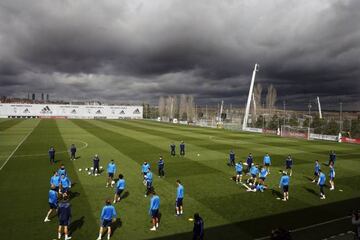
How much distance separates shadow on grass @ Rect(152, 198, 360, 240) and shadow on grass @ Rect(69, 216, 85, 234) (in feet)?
13.6

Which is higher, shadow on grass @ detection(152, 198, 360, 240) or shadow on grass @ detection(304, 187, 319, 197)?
shadow on grass @ detection(304, 187, 319, 197)

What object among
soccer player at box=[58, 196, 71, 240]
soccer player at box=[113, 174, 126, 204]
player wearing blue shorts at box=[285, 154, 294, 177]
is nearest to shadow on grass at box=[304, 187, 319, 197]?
player wearing blue shorts at box=[285, 154, 294, 177]

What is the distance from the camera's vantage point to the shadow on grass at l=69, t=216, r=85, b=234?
12.8 metres

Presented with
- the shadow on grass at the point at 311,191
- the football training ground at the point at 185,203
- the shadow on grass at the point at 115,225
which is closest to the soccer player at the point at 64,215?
the football training ground at the point at 185,203

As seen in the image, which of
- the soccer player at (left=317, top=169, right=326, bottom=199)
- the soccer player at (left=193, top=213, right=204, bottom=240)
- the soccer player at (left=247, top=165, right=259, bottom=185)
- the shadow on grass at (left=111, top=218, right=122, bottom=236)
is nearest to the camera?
the soccer player at (left=193, top=213, right=204, bottom=240)

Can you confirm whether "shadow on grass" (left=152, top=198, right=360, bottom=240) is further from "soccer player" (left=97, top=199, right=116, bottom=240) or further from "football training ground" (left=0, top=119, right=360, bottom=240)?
"soccer player" (left=97, top=199, right=116, bottom=240)

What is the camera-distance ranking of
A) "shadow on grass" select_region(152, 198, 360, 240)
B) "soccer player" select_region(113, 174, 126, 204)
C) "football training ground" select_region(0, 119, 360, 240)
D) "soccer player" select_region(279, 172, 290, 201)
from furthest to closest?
1. "soccer player" select_region(279, 172, 290, 201)
2. "soccer player" select_region(113, 174, 126, 204)
3. "football training ground" select_region(0, 119, 360, 240)
4. "shadow on grass" select_region(152, 198, 360, 240)

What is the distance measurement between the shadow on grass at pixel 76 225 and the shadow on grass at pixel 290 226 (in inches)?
164

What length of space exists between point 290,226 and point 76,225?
10760 millimetres

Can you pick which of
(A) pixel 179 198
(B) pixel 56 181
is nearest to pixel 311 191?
(A) pixel 179 198

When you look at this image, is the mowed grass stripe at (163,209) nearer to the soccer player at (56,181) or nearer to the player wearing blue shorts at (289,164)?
the soccer player at (56,181)

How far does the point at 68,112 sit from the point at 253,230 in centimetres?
14364

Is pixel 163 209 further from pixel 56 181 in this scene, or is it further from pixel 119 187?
pixel 56 181

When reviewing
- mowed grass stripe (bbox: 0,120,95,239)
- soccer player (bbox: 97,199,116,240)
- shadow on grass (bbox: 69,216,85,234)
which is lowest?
shadow on grass (bbox: 69,216,85,234)
